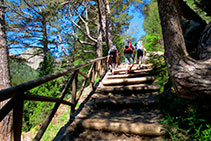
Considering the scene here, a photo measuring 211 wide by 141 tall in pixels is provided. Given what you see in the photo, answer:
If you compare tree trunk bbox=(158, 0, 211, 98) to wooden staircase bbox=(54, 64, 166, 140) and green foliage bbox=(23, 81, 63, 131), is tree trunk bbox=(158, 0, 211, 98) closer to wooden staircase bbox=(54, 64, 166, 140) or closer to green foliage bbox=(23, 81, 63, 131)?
wooden staircase bbox=(54, 64, 166, 140)

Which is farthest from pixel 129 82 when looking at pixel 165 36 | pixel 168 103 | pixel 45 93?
pixel 45 93

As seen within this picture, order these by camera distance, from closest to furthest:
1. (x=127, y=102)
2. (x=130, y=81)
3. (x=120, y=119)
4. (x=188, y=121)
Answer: (x=188, y=121), (x=120, y=119), (x=127, y=102), (x=130, y=81)

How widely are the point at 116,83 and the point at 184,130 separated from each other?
97.5 inches

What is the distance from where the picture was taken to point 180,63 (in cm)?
165

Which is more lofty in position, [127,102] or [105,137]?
[127,102]

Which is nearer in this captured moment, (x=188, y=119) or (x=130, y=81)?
(x=188, y=119)

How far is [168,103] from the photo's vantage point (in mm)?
2422

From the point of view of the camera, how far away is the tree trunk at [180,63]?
1.42m

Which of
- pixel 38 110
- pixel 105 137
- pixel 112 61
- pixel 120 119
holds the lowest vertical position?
pixel 38 110

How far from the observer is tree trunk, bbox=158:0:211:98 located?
4.66ft

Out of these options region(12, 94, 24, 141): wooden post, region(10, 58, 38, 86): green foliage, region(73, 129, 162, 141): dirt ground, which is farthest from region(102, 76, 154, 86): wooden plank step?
region(10, 58, 38, 86): green foliage

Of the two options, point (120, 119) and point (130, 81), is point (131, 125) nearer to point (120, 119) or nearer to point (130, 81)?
point (120, 119)

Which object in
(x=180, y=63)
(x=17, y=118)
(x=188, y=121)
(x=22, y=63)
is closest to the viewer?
(x=17, y=118)

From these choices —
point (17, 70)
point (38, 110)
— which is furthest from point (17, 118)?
point (17, 70)
